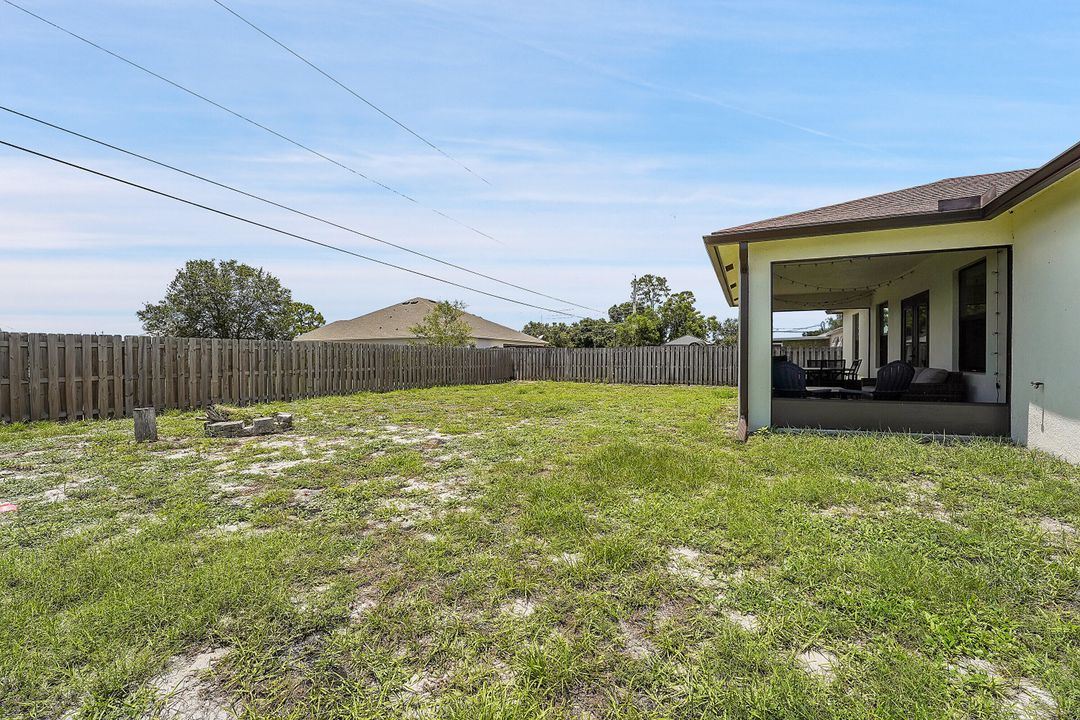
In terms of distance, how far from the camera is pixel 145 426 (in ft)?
→ 19.3

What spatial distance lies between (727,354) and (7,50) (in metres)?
17.1

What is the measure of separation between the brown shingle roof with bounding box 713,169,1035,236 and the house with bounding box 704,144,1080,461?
3cm

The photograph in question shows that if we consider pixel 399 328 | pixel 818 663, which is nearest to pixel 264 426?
pixel 818 663

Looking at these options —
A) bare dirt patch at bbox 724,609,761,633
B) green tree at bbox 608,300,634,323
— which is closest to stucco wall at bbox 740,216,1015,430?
bare dirt patch at bbox 724,609,761,633

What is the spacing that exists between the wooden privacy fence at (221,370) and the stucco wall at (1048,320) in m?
10.8

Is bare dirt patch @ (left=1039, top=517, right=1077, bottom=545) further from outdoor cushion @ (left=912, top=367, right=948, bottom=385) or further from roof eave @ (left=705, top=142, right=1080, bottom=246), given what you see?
outdoor cushion @ (left=912, top=367, right=948, bottom=385)

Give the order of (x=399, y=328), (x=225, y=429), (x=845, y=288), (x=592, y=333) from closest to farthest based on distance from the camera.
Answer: (x=225, y=429), (x=845, y=288), (x=399, y=328), (x=592, y=333)

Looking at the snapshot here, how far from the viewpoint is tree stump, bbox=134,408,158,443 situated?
230 inches

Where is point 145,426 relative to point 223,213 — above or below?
below

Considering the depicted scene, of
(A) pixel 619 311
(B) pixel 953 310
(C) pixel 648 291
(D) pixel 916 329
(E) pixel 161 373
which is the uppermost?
(C) pixel 648 291

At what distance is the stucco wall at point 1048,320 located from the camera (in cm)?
439

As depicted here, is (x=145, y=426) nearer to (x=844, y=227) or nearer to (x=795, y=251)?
(x=795, y=251)

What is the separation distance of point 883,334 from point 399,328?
2529cm

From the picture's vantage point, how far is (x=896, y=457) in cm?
467
